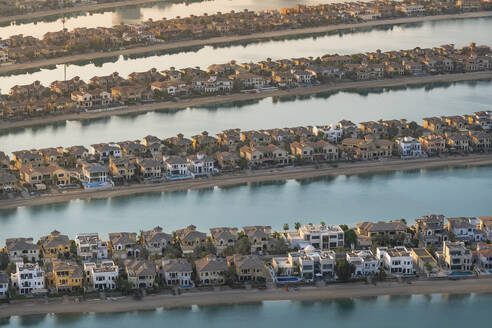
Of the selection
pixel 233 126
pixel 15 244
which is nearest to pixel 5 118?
pixel 233 126

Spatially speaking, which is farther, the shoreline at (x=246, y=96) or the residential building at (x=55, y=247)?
the shoreline at (x=246, y=96)

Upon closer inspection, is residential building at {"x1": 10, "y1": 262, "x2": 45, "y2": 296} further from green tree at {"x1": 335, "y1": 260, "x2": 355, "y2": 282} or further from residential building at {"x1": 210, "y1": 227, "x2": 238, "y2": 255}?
green tree at {"x1": 335, "y1": 260, "x2": 355, "y2": 282}

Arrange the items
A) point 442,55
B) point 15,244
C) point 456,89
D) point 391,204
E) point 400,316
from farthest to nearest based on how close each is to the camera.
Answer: point 442,55, point 456,89, point 391,204, point 15,244, point 400,316

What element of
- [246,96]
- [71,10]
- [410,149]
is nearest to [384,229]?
[410,149]

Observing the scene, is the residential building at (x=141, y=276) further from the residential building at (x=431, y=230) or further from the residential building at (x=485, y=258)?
the residential building at (x=485, y=258)

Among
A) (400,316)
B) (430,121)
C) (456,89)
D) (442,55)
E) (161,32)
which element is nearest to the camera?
(400,316)

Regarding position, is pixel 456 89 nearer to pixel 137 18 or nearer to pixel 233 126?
pixel 233 126

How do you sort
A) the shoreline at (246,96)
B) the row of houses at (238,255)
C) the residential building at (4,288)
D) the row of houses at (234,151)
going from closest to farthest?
the residential building at (4,288)
the row of houses at (238,255)
the row of houses at (234,151)
the shoreline at (246,96)

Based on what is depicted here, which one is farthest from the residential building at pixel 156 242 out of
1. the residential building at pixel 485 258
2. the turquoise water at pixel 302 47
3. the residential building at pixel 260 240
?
the turquoise water at pixel 302 47
